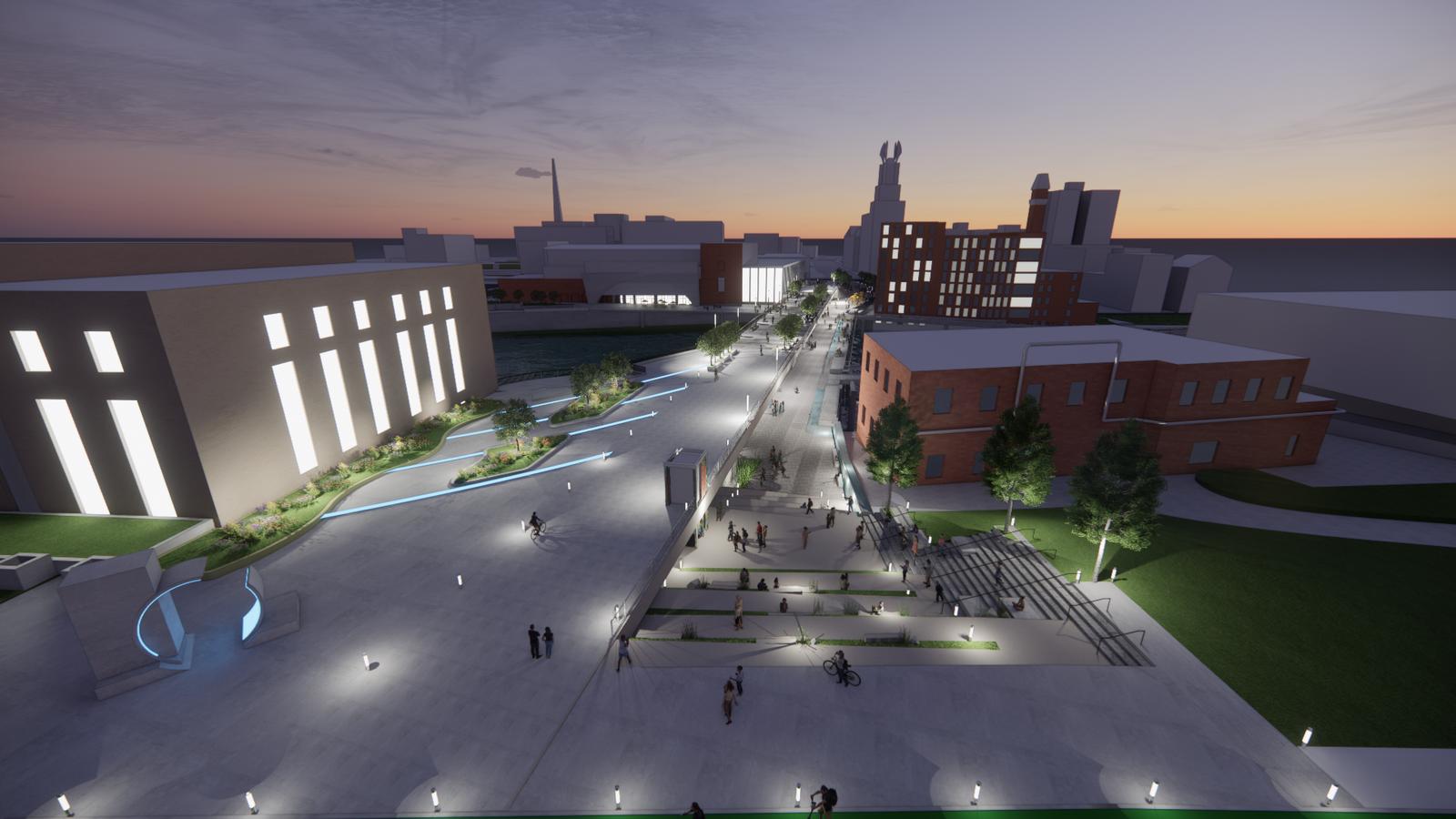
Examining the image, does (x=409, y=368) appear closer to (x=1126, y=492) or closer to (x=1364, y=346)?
(x=1126, y=492)

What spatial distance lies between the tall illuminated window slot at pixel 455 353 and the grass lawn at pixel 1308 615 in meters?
36.9

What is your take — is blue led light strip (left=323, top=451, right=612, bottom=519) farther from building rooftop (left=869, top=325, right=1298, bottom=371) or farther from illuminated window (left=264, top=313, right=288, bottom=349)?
building rooftop (left=869, top=325, right=1298, bottom=371)

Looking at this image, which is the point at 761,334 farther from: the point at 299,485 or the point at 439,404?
the point at 299,485

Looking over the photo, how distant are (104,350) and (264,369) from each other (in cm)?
519

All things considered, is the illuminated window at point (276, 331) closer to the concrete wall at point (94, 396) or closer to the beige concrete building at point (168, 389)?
the beige concrete building at point (168, 389)

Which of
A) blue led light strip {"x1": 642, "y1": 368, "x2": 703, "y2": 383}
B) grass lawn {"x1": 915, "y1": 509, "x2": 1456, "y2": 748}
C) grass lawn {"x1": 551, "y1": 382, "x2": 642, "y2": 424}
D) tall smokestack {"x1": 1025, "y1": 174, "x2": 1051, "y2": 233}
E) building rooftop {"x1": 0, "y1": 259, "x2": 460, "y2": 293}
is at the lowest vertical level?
grass lawn {"x1": 915, "y1": 509, "x2": 1456, "y2": 748}

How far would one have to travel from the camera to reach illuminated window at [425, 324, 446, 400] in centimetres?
3922

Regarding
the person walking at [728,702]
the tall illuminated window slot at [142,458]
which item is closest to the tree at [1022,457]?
the person walking at [728,702]

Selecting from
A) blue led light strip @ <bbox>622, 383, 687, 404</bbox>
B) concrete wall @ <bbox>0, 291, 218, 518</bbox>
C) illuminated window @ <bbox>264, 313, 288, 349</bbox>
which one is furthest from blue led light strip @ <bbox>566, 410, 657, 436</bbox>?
concrete wall @ <bbox>0, 291, 218, 518</bbox>

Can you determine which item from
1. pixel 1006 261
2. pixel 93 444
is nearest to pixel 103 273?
pixel 93 444

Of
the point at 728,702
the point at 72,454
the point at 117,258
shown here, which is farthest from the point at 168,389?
the point at 728,702

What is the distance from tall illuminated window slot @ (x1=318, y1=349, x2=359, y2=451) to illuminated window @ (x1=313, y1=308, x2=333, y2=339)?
0.94 meters

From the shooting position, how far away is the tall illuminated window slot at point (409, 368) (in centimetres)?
3613

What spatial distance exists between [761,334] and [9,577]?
6661 centimetres
